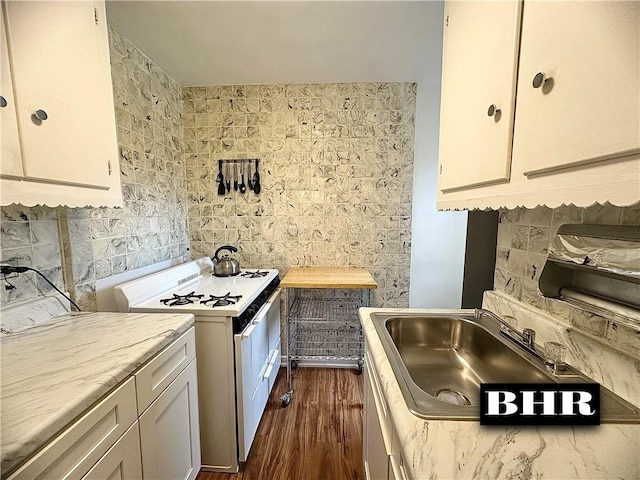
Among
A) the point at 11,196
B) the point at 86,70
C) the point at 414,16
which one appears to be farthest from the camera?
the point at 414,16

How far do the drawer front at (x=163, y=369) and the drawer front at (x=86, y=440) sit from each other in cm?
4

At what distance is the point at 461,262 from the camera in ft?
8.68

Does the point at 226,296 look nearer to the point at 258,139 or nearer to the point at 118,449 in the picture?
the point at 118,449

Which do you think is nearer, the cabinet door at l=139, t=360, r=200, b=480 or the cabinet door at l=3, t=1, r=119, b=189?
the cabinet door at l=3, t=1, r=119, b=189

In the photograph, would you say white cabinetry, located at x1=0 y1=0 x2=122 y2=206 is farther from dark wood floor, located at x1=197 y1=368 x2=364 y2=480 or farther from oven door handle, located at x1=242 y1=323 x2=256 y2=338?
dark wood floor, located at x1=197 y1=368 x2=364 y2=480

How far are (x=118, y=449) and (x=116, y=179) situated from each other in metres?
1.03

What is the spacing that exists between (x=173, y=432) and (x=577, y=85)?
168 cm

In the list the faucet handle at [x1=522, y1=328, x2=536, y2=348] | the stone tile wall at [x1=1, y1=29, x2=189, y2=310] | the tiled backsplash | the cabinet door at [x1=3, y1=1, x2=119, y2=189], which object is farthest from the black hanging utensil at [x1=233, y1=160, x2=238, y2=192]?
the faucet handle at [x1=522, y1=328, x2=536, y2=348]

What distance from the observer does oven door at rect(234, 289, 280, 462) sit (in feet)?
4.93

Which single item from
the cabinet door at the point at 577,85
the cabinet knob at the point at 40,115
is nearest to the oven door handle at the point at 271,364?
the cabinet knob at the point at 40,115

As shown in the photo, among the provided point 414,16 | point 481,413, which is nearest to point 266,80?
point 414,16

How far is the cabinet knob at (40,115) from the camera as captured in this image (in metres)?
0.89

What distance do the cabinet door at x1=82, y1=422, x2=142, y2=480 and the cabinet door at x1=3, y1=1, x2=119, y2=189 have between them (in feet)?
2.84

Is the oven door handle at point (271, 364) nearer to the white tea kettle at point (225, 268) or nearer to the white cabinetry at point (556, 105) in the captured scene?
the white tea kettle at point (225, 268)
